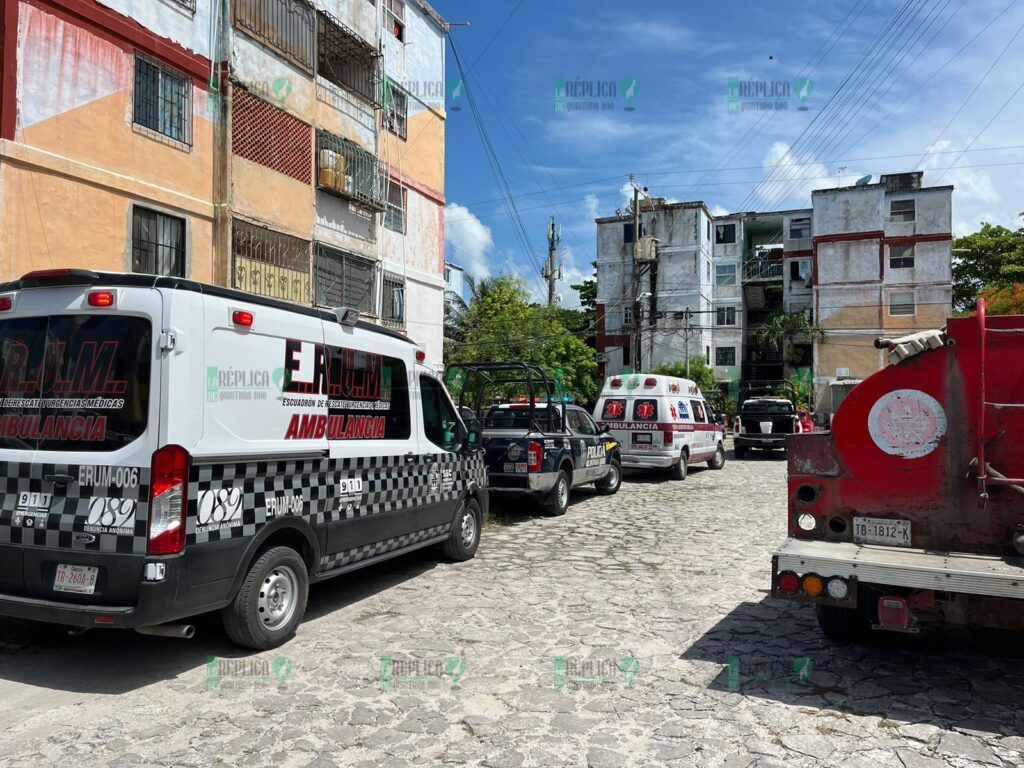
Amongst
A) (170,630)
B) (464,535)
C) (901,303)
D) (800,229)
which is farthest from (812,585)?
(800,229)

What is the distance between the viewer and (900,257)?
4238cm

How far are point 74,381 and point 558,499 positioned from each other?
8.18 m

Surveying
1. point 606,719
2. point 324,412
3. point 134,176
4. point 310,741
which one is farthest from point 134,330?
point 134,176

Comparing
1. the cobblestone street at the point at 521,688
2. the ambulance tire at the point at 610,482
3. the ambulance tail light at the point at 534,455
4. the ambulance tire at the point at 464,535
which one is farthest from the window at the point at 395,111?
the cobblestone street at the point at 521,688

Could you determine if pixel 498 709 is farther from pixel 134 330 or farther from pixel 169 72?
pixel 169 72

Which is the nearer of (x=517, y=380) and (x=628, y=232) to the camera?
(x=517, y=380)

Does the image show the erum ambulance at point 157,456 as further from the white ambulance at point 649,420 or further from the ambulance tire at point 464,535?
the white ambulance at point 649,420

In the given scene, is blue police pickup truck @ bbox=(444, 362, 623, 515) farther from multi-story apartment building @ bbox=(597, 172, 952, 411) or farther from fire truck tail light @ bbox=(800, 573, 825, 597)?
multi-story apartment building @ bbox=(597, 172, 952, 411)

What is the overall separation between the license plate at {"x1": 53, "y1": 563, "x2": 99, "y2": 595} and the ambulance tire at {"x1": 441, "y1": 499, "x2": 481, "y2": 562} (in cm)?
410

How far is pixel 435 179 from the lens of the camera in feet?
73.7

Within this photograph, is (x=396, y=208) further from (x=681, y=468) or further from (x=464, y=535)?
(x=464, y=535)

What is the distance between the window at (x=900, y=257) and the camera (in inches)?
1661

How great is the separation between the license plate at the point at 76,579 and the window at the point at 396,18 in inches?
755

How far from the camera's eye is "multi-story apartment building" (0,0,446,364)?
1102cm
